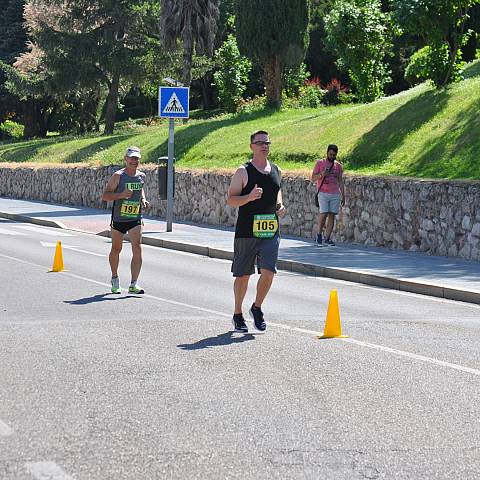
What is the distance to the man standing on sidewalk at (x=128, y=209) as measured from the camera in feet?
48.1

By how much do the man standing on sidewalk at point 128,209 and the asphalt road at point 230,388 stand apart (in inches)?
14.2

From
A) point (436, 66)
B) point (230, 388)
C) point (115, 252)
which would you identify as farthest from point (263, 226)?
point (436, 66)

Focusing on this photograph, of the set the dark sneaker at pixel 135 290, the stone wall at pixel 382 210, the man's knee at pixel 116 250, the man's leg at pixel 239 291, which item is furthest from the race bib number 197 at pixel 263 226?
the stone wall at pixel 382 210

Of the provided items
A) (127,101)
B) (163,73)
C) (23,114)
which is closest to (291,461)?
(163,73)

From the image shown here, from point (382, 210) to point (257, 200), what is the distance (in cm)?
1121

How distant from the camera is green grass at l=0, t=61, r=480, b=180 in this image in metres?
26.6

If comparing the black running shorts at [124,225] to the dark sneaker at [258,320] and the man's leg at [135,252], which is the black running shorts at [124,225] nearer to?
the man's leg at [135,252]

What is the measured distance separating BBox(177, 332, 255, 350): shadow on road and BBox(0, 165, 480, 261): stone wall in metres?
9.11

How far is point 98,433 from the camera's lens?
7.02 metres

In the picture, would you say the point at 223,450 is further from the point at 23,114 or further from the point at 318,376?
the point at 23,114

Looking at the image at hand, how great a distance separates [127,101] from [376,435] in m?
79.8

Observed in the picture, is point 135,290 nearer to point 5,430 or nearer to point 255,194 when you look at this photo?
point 255,194

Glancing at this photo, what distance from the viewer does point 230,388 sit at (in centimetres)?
857

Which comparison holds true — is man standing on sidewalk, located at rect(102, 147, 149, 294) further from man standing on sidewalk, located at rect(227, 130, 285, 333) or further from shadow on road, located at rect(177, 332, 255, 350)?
shadow on road, located at rect(177, 332, 255, 350)
